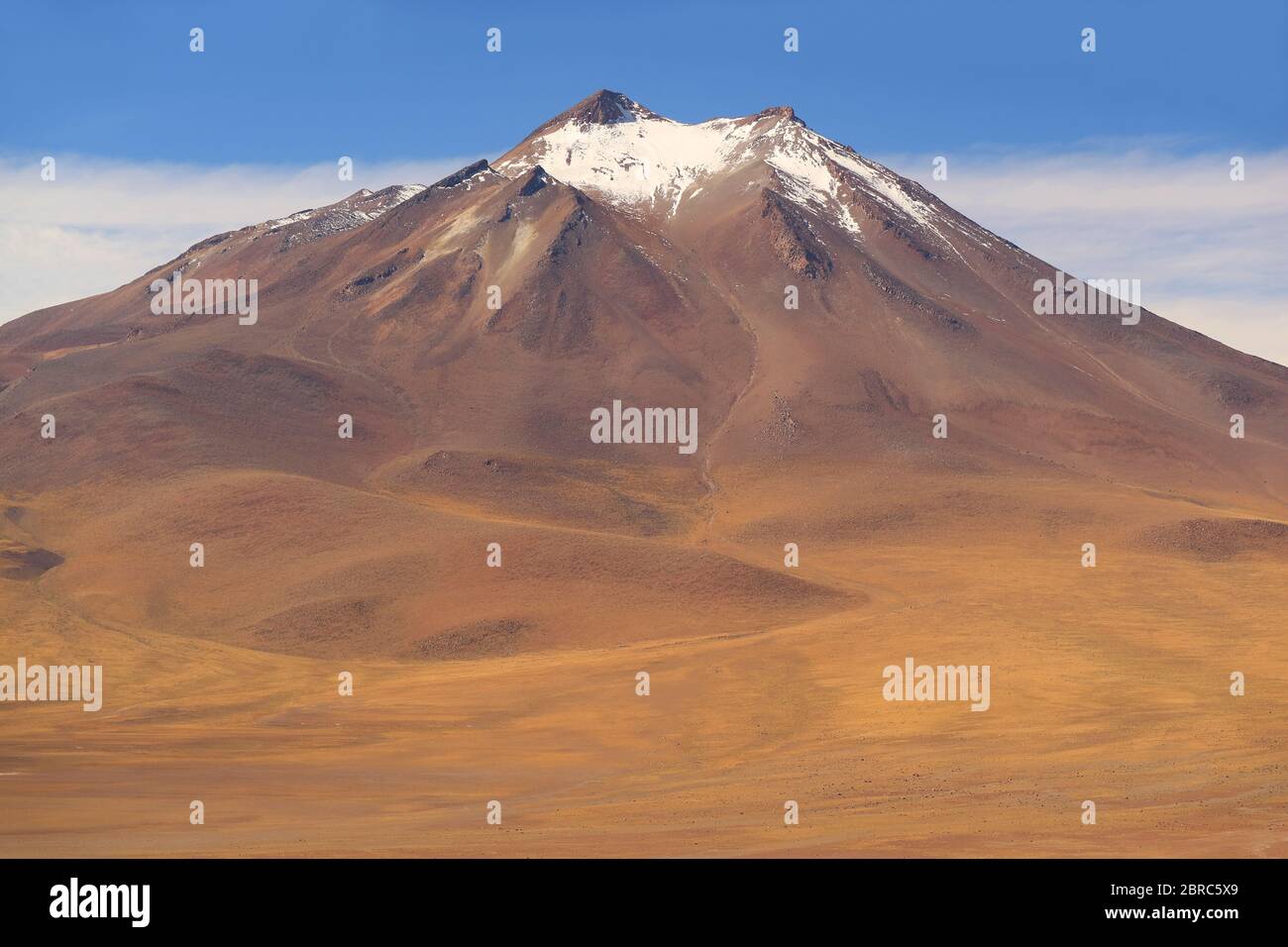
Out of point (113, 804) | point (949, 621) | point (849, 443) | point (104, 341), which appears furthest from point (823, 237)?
point (113, 804)

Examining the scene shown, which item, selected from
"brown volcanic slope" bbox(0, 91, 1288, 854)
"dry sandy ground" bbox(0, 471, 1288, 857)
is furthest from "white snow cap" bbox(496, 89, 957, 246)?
"dry sandy ground" bbox(0, 471, 1288, 857)

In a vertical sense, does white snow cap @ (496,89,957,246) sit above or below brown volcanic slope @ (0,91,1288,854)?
above

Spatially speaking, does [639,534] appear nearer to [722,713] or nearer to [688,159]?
[722,713]

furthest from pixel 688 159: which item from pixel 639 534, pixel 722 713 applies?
pixel 722 713

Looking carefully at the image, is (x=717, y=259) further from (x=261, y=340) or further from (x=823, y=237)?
(x=261, y=340)

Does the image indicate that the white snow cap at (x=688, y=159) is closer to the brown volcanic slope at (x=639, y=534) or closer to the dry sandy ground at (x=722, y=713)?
the brown volcanic slope at (x=639, y=534)

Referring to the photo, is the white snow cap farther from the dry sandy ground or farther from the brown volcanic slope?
the dry sandy ground

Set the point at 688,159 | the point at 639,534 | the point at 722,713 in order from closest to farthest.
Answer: the point at 722,713, the point at 639,534, the point at 688,159
